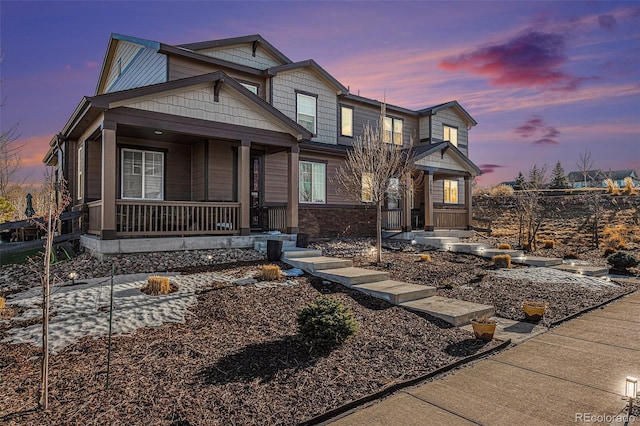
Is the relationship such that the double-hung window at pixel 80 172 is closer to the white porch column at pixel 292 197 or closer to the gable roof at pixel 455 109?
the white porch column at pixel 292 197

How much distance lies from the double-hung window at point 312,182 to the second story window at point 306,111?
1.52m

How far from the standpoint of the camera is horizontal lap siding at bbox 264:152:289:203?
46.2 ft

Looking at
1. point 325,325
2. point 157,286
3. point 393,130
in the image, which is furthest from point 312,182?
point 325,325

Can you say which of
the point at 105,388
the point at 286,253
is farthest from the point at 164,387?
the point at 286,253

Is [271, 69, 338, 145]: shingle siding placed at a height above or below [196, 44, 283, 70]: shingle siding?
below

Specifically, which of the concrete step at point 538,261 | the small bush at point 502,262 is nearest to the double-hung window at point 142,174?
the small bush at point 502,262

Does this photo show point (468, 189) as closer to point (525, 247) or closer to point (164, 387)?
point (525, 247)

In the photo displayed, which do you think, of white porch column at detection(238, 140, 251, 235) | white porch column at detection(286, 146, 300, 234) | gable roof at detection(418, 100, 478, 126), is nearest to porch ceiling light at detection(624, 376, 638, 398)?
white porch column at detection(238, 140, 251, 235)

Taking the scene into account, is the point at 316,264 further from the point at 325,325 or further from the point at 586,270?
the point at 586,270

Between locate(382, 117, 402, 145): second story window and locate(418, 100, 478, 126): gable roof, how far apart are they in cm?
182

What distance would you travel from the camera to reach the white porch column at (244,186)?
433 inches

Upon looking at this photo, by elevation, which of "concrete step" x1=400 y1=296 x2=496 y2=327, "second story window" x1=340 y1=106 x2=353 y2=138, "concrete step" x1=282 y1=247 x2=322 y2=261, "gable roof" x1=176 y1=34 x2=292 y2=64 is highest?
"gable roof" x1=176 y1=34 x2=292 y2=64

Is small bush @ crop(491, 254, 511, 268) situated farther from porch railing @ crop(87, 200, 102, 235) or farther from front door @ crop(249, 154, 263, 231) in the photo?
porch railing @ crop(87, 200, 102, 235)

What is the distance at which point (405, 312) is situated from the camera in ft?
21.4
